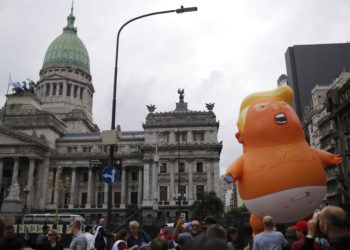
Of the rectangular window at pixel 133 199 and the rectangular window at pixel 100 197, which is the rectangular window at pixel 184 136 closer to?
the rectangular window at pixel 133 199

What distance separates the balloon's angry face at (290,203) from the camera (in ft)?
38.3

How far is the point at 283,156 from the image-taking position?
12219 millimetres

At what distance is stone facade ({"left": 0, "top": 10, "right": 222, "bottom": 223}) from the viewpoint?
6462cm

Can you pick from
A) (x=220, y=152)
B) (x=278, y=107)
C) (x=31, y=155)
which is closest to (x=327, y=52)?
(x=220, y=152)

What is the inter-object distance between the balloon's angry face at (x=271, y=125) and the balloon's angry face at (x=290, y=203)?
188cm

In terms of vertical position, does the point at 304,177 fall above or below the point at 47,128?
below

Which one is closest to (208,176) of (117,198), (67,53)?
(117,198)

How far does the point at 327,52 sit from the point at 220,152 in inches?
1376

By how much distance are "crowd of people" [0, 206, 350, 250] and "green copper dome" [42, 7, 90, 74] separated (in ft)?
273

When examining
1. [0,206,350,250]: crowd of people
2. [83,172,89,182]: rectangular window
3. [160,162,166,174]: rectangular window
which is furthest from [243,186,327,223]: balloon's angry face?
[83,172,89,182]: rectangular window

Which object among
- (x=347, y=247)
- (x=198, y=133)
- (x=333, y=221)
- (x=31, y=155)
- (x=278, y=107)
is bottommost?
(x=347, y=247)

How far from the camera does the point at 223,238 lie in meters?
6.25

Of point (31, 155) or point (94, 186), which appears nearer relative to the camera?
point (31, 155)

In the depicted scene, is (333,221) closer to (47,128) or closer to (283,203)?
(283,203)
